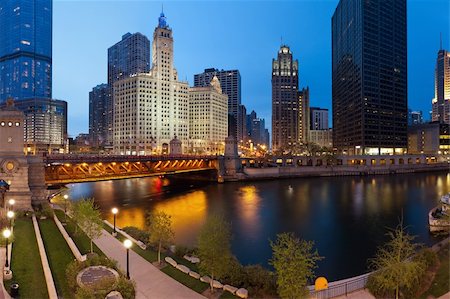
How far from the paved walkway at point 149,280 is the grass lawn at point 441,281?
14603 millimetres

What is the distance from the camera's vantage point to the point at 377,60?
182 metres

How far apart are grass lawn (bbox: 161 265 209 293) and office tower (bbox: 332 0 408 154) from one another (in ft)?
550

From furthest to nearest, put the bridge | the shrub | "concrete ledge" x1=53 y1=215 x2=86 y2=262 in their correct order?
the bridge → the shrub → "concrete ledge" x1=53 y1=215 x2=86 y2=262

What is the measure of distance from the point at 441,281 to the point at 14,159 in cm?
4390

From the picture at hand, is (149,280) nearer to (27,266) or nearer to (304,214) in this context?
(27,266)

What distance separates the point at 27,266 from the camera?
21531 mm

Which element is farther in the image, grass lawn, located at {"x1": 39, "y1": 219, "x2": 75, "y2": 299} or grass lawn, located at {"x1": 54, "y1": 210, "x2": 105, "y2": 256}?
grass lawn, located at {"x1": 54, "y1": 210, "x2": 105, "y2": 256}

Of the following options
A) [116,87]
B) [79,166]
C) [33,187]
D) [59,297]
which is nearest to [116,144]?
[116,87]

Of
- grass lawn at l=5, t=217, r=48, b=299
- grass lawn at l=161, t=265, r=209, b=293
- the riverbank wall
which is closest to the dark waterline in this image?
grass lawn at l=161, t=265, r=209, b=293

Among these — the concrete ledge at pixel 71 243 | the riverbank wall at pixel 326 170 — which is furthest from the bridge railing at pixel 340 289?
the riverbank wall at pixel 326 170

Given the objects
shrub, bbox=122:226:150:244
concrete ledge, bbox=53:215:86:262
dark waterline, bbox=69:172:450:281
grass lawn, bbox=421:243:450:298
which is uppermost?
concrete ledge, bbox=53:215:86:262

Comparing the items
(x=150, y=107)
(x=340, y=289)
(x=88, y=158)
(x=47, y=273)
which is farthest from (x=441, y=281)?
(x=150, y=107)

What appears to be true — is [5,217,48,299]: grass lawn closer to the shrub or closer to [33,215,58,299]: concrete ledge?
[33,215,58,299]: concrete ledge

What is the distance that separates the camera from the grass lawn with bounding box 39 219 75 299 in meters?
19.4
